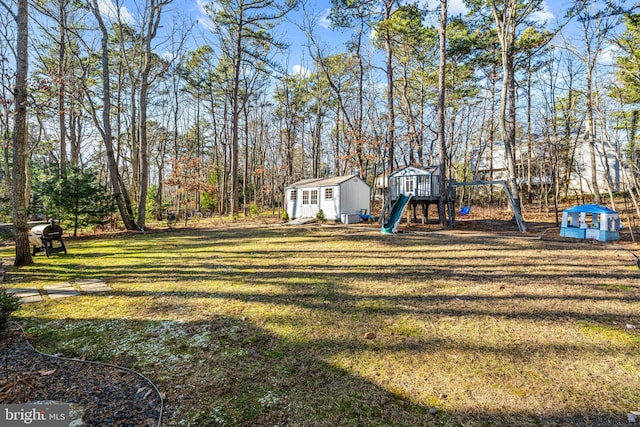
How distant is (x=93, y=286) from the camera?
175 inches

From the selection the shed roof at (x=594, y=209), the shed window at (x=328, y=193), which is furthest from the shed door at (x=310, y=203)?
the shed roof at (x=594, y=209)

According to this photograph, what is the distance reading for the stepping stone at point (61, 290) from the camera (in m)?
4.05

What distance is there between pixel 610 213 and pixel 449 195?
210 inches

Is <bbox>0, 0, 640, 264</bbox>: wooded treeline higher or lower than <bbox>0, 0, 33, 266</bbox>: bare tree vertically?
higher

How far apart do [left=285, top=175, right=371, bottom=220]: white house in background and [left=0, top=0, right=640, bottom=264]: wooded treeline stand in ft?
7.18

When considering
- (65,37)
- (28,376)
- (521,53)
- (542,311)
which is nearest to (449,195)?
(521,53)

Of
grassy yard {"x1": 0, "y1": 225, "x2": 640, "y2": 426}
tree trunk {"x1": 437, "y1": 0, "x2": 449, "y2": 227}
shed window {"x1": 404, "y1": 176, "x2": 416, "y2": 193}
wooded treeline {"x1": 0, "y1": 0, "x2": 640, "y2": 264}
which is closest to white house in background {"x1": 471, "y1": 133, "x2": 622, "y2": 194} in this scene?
wooded treeline {"x1": 0, "y1": 0, "x2": 640, "y2": 264}

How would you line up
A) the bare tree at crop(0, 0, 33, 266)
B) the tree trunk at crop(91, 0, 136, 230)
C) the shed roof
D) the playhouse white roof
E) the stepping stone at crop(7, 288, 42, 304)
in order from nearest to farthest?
the stepping stone at crop(7, 288, 42, 304) < the bare tree at crop(0, 0, 33, 266) < the shed roof < the tree trunk at crop(91, 0, 136, 230) < the playhouse white roof

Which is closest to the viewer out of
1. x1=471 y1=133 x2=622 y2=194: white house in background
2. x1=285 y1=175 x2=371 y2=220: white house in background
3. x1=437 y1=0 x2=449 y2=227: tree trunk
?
x1=437 y1=0 x2=449 y2=227: tree trunk

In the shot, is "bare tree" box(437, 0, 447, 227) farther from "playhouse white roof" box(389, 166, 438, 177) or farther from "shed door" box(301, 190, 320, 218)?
"shed door" box(301, 190, 320, 218)

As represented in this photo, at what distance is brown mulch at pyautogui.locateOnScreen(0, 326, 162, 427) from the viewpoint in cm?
179

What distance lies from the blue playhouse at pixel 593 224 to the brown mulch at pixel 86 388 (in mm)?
10605

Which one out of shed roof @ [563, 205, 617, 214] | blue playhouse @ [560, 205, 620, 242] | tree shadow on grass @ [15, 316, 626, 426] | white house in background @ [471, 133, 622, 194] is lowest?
tree shadow on grass @ [15, 316, 626, 426]

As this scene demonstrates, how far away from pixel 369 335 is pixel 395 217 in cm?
856
